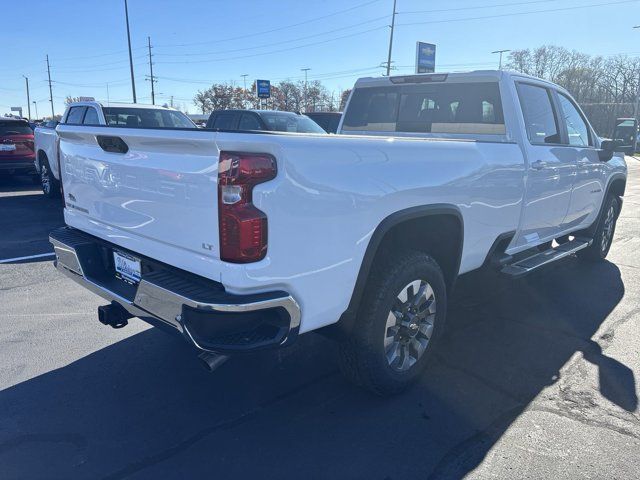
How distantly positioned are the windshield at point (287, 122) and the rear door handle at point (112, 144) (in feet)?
27.1

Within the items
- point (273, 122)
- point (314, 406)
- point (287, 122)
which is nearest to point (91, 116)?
point (273, 122)

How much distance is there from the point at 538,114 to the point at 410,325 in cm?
262

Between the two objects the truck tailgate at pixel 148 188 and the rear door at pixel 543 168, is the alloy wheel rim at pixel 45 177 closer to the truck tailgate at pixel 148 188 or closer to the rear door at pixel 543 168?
the truck tailgate at pixel 148 188

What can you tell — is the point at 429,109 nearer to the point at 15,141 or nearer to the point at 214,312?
the point at 214,312

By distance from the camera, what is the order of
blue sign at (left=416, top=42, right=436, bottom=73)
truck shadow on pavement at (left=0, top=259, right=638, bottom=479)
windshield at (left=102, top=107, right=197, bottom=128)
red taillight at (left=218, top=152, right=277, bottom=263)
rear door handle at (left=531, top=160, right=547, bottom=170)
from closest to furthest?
red taillight at (left=218, top=152, right=277, bottom=263) → truck shadow on pavement at (left=0, top=259, right=638, bottom=479) → rear door handle at (left=531, top=160, right=547, bottom=170) → windshield at (left=102, top=107, right=197, bottom=128) → blue sign at (left=416, top=42, right=436, bottom=73)

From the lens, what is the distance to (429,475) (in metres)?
2.59

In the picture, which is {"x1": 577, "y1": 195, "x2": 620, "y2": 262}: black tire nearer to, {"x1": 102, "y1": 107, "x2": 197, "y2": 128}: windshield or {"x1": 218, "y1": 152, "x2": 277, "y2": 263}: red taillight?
{"x1": 218, "y1": 152, "x2": 277, "y2": 263}: red taillight

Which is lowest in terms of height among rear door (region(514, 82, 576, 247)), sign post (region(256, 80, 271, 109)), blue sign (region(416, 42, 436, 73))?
rear door (region(514, 82, 576, 247))

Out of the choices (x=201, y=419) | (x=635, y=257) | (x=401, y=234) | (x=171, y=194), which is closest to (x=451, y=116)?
(x=401, y=234)

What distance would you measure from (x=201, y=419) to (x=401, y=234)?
5.43 ft

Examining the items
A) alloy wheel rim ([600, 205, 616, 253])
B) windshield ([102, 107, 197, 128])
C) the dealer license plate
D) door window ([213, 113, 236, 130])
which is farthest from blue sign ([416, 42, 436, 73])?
the dealer license plate

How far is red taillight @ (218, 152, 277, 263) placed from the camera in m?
2.25

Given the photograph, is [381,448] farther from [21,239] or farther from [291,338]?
[21,239]

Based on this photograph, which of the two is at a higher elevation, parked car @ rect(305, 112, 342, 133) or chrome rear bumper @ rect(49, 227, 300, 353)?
parked car @ rect(305, 112, 342, 133)
